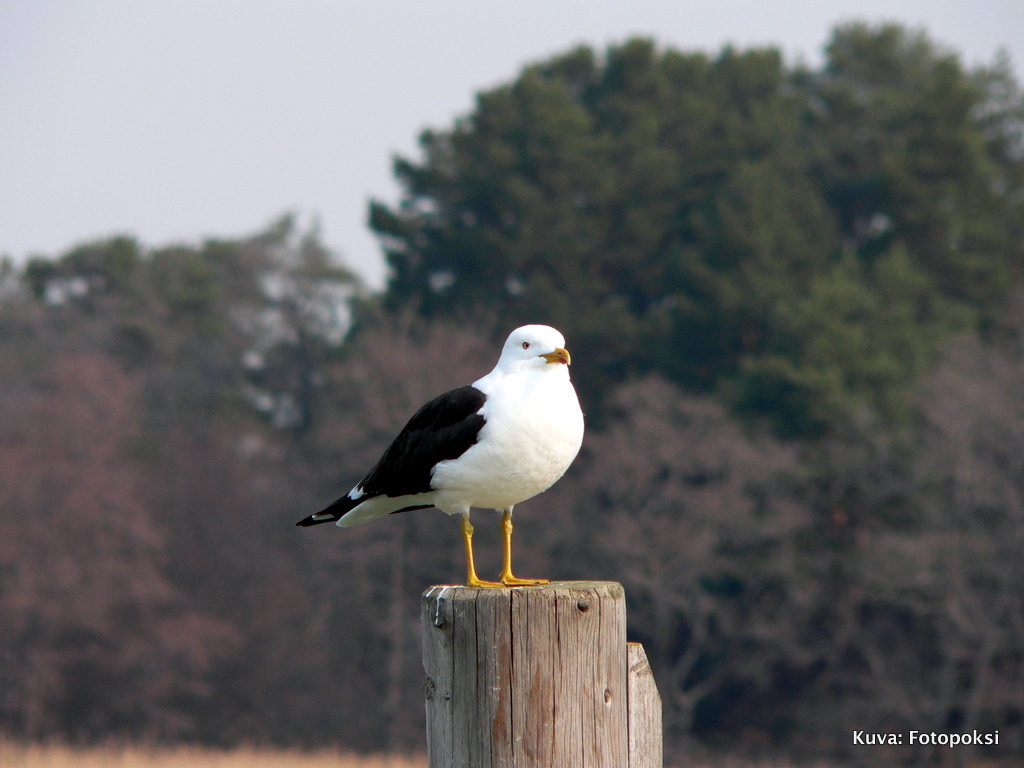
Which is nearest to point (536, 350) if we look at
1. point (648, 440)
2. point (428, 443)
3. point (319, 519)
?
point (428, 443)

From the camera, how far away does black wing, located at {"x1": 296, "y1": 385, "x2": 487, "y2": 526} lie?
4.82 meters

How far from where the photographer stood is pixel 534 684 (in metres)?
3.23

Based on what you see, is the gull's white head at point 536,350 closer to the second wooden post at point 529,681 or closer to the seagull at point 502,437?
the seagull at point 502,437

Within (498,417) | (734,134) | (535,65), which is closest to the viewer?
(498,417)

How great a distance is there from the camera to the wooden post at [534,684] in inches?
126

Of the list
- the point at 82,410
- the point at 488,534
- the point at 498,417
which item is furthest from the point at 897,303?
the point at 498,417

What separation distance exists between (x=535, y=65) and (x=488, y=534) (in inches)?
747

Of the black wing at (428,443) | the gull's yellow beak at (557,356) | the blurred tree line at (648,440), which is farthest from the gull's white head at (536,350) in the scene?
the blurred tree line at (648,440)

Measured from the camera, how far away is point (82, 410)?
116 ft

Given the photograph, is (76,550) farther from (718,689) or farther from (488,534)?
(718,689)

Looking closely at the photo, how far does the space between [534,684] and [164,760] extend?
21556 millimetres

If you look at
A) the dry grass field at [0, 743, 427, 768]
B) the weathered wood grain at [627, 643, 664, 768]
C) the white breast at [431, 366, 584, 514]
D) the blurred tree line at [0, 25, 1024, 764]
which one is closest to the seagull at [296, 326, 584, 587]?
the white breast at [431, 366, 584, 514]

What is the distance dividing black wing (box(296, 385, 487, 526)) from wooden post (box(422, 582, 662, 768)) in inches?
57.2

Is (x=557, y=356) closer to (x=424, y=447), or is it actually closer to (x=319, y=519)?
(x=424, y=447)
